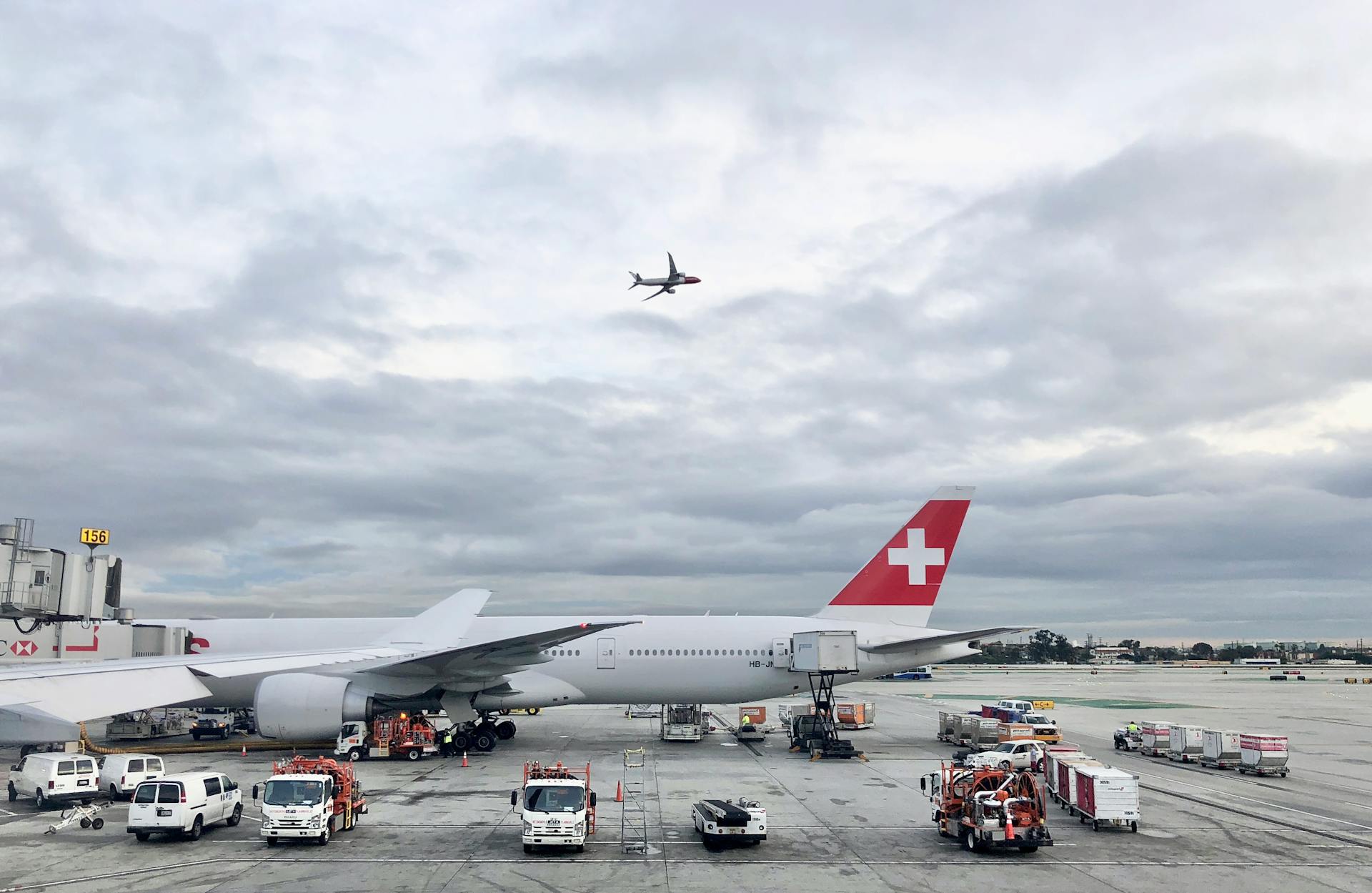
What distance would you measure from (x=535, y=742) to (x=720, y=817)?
21.0 meters

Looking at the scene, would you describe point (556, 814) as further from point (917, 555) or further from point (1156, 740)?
point (1156, 740)

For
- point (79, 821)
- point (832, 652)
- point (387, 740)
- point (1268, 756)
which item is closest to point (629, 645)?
point (832, 652)

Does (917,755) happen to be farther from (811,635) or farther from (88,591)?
(88,591)

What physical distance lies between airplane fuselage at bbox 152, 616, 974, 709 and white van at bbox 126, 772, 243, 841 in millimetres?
16501

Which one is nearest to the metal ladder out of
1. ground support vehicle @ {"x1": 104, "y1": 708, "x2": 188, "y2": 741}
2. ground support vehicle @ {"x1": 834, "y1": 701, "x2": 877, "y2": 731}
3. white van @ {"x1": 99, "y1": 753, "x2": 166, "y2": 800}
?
white van @ {"x1": 99, "y1": 753, "x2": 166, "y2": 800}

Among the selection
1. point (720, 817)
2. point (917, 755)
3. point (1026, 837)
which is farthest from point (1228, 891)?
point (917, 755)

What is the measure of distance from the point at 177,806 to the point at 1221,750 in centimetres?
3122

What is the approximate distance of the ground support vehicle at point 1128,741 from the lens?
119 feet

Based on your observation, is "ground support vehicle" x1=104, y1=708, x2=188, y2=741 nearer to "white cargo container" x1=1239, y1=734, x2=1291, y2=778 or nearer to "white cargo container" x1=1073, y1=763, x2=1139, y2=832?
"white cargo container" x1=1073, y1=763, x2=1139, y2=832

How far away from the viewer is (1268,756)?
94.3ft

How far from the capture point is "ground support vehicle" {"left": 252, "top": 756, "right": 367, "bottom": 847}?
17625 mm

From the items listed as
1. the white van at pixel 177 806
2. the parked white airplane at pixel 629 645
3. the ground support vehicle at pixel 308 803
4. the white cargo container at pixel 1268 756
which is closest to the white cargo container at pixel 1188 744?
the white cargo container at pixel 1268 756

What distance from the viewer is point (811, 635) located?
3428cm

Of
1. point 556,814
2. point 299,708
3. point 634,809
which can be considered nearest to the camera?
point 556,814
